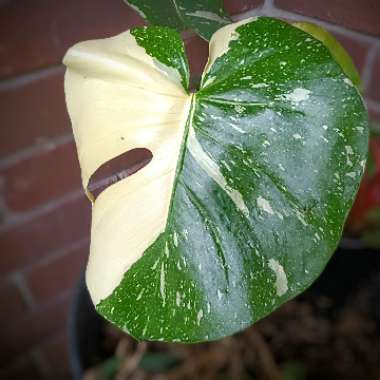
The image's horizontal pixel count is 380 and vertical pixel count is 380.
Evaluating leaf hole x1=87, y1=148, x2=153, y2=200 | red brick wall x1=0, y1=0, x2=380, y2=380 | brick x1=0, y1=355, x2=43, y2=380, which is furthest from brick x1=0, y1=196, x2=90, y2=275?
leaf hole x1=87, y1=148, x2=153, y2=200

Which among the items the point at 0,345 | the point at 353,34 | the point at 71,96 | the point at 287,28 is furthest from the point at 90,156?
the point at 0,345

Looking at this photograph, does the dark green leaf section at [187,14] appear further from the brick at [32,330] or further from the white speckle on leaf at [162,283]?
the brick at [32,330]

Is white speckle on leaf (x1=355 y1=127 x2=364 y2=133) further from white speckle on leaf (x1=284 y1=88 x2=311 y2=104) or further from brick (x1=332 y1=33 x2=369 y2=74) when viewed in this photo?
brick (x1=332 y1=33 x2=369 y2=74)

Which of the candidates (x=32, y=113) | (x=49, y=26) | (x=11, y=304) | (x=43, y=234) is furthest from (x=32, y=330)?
(x=49, y=26)

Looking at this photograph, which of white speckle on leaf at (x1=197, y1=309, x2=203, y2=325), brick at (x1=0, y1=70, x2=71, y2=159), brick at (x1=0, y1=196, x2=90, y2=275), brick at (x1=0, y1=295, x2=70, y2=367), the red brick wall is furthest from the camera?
brick at (x1=0, y1=295, x2=70, y2=367)

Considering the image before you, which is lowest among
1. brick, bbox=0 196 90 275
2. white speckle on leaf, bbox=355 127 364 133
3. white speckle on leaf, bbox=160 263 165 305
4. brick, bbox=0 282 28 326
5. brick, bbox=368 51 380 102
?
brick, bbox=0 282 28 326

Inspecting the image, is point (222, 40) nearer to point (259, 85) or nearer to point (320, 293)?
point (259, 85)

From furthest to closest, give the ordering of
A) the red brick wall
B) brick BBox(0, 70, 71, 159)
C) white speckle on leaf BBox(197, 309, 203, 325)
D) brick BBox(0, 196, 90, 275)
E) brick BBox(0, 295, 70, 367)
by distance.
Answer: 1. brick BBox(0, 295, 70, 367)
2. brick BBox(0, 196, 90, 275)
3. brick BBox(0, 70, 71, 159)
4. the red brick wall
5. white speckle on leaf BBox(197, 309, 203, 325)
